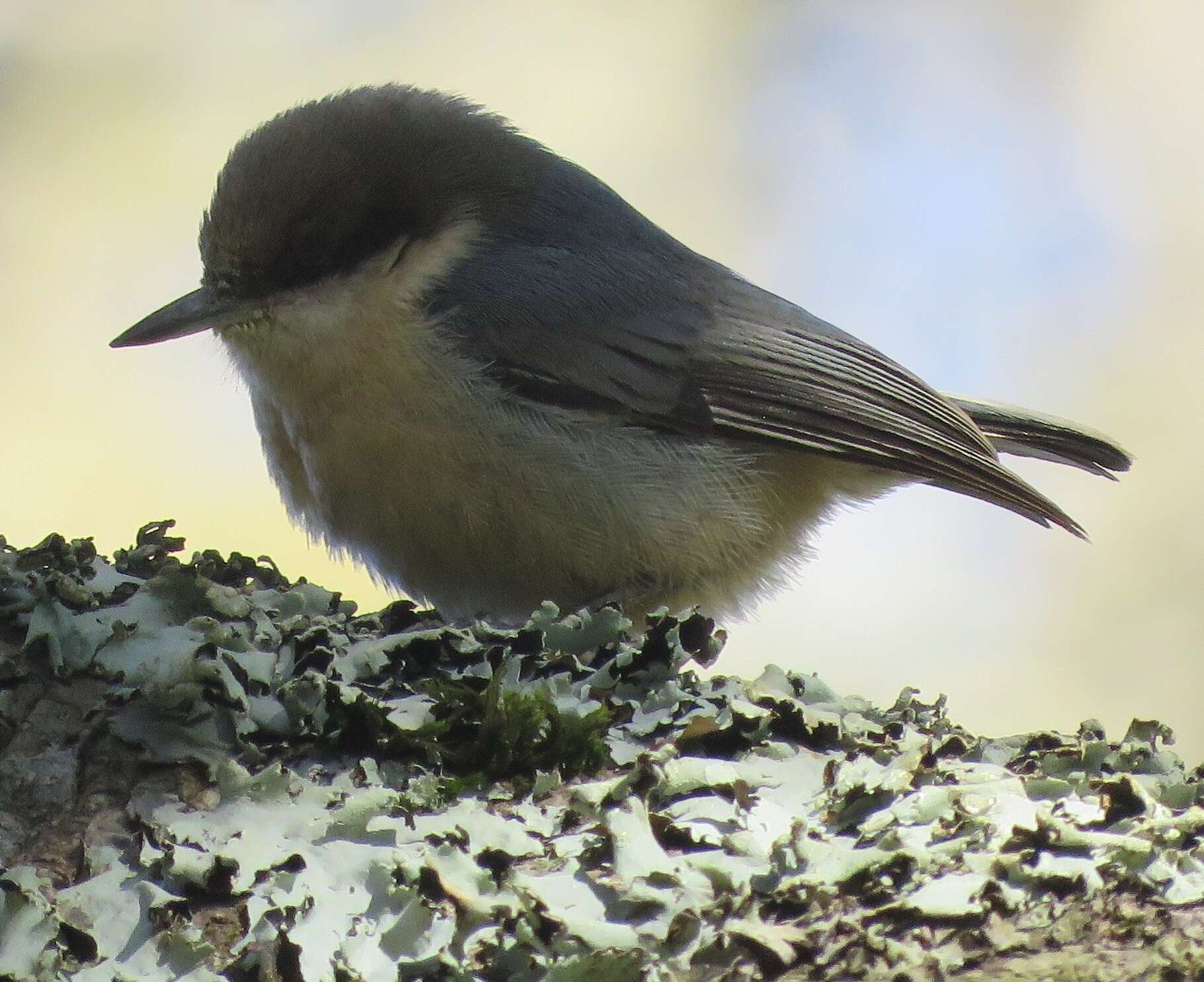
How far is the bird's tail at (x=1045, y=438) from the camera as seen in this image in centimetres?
298

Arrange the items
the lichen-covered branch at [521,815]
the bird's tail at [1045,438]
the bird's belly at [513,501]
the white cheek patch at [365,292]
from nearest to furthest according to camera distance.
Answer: the lichen-covered branch at [521,815]
the bird's belly at [513,501]
the white cheek patch at [365,292]
the bird's tail at [1045,438]

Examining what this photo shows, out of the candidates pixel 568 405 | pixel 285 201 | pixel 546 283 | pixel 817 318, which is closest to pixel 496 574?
pixel 568 405

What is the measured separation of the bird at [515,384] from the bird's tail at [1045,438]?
38 cm

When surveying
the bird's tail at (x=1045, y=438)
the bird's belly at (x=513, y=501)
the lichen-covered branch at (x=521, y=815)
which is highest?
the bird's tail at (x=1045, y=438)

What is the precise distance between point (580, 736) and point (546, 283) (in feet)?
4.24

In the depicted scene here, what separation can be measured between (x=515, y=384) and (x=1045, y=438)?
1.41 meters

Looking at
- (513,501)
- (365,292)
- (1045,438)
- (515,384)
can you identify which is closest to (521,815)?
(513,501)

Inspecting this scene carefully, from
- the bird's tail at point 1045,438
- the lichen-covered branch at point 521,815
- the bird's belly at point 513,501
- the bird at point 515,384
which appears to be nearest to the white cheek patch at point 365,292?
the bird at point 515,384

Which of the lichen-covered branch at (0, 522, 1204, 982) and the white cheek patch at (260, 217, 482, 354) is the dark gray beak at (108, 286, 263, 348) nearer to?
the white cheek patch at (260, 217, 482, 354)

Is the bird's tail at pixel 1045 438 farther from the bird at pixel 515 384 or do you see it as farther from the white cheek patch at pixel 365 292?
the white cheek patch at pixel 365 292

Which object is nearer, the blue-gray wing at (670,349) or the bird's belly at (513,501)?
the bird's belly at (513,501)

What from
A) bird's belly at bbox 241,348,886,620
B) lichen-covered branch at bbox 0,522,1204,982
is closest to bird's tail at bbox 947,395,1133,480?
bird's belly at bbox 241,348,886,620

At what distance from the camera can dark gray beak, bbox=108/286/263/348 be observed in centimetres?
233

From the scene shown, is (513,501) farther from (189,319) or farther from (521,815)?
(521,815)
